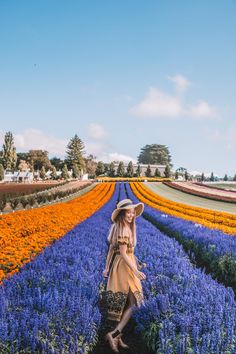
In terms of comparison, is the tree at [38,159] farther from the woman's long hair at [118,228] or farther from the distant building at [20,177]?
the woman's long hair at [118,228]

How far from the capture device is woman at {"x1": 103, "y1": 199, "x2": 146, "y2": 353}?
390cm

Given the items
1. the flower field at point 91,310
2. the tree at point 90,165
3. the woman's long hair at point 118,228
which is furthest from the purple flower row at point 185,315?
the tree at point 90,165

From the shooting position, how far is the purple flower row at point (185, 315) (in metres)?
2.91

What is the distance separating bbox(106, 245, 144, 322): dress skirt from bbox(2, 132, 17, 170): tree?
338 feet

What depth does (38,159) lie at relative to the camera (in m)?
130

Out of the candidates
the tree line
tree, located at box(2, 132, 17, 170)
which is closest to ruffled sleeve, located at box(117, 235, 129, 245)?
the tree line

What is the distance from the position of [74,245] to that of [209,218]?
13.2m

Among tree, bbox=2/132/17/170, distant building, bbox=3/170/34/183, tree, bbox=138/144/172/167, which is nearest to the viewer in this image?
distant building, bbox=3/170/34/183

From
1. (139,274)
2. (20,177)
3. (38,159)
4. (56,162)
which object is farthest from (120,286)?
(56,162)

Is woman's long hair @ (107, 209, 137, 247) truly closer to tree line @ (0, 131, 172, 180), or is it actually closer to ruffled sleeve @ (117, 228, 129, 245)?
ruffled sleeve @ (117, 228, 129, 245)

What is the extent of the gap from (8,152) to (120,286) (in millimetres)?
104413

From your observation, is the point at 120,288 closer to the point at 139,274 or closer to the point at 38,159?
the point at 139,274

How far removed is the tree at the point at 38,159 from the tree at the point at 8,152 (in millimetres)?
23963

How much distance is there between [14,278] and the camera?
14.3 ft
